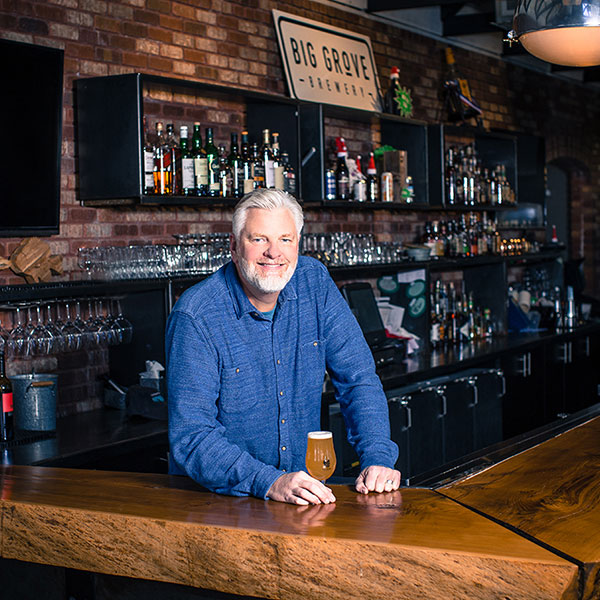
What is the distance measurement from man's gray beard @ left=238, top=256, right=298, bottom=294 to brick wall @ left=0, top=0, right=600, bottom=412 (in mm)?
1714

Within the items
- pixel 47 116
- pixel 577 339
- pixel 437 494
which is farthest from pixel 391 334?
pixel 437 494

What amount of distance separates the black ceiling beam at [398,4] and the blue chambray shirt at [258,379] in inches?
136

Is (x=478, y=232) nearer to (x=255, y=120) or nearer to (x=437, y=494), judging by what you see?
(x=255, y=120)

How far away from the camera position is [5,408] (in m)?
3.55

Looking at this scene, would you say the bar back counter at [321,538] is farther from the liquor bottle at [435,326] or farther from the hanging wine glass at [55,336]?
the liquor bottle at [435,326]

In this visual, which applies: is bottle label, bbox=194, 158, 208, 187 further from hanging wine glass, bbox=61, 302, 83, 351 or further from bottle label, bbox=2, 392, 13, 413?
bottle label, bbox=2, 392, 13, 413

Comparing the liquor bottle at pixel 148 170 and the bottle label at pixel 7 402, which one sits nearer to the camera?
the bottle label at pixel 7 402

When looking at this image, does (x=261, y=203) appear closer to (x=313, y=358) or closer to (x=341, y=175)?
(x=313, y=358)

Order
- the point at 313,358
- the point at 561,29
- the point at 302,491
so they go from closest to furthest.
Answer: the point at 302,491 < the point at 313,358 < the point at 561,29

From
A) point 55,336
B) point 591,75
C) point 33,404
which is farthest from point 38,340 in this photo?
point 591,75

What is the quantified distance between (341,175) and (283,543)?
3852mm

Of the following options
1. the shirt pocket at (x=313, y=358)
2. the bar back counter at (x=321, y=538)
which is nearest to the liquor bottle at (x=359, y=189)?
the shirt pocket at (x=313, y=358)

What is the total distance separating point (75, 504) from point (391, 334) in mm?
3896

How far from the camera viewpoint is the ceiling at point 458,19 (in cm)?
610
